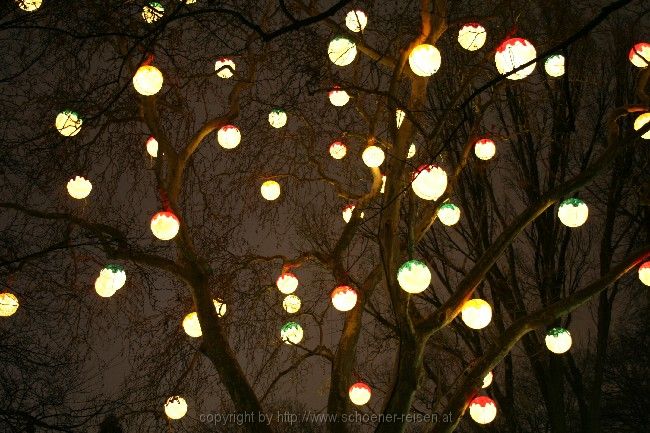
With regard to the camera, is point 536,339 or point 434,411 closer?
point 434,411

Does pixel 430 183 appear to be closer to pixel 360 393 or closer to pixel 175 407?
pixel 360 393

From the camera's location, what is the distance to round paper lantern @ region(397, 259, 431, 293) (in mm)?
5371

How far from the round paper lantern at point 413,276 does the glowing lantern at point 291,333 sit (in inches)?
71.5

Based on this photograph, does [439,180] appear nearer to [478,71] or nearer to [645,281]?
[478,71]

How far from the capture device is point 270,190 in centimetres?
722

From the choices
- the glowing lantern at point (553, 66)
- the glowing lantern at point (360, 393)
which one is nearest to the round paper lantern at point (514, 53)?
the glowing lantern at point (553, 66)

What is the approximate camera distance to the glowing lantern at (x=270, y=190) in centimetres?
722

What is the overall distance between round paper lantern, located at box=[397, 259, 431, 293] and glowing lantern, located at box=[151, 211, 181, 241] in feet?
6.56

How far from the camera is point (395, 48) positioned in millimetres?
6852

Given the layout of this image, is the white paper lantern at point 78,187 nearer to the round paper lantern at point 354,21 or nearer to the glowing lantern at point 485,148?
the round paper lantern at point 354,21

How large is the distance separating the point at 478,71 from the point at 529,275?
3.71 metres

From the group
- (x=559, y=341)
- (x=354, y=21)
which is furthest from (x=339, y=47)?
(x=559, y=341)

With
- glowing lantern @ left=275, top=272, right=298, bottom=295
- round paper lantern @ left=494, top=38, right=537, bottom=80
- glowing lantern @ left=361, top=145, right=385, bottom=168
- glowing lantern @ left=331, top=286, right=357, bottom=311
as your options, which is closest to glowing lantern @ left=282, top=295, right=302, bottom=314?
glowing lantern @ left=275, top=272, right=298, bottom=295

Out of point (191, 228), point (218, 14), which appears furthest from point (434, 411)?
point (218, 14)
